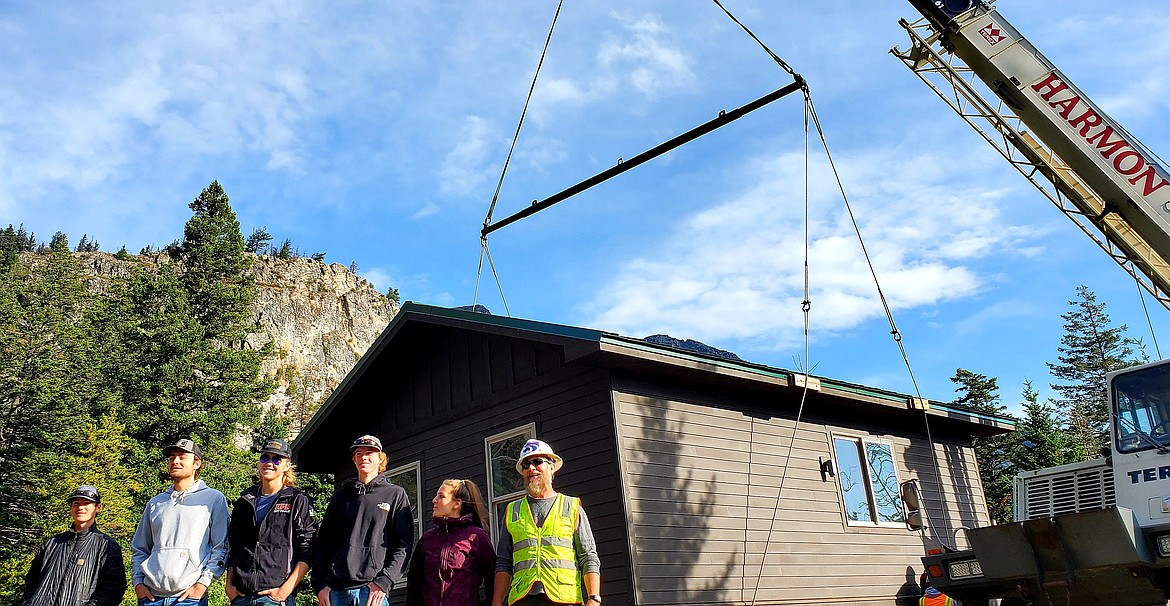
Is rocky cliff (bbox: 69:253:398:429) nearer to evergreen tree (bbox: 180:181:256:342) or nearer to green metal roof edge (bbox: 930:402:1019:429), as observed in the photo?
evergreen tree (bbox: 180:181:256:342)

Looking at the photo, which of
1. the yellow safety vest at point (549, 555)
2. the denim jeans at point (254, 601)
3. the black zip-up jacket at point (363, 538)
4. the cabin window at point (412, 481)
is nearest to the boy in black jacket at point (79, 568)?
the denim jeans at point (254, 601)

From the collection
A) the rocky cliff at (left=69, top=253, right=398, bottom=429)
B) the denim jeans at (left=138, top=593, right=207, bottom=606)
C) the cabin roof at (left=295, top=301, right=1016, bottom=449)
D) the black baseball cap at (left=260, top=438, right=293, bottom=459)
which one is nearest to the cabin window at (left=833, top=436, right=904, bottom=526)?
the cabin roof at (left=295, top=301, right=1016, bottom=449)

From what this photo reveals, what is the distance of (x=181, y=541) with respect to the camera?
5.48 metres

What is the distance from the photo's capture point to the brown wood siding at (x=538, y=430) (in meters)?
9.34

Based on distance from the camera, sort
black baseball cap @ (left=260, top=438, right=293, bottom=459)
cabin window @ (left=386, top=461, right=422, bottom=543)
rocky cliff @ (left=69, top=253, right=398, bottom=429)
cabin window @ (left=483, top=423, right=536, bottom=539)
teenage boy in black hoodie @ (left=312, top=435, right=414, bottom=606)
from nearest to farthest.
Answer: teenage boy in black hoodie @ (left=312, top=435, right=414, bottom=606) < black baseball cap @ (left=260, top=438, right=293, bottom=459) < cabin window @ (left=483, top=423, right=536, bottom=539) < cabin window @ (left=386, top=461, right=422, bottom=543) < rocky cliff @ (left=69, top=253, right=398, bottom=429)

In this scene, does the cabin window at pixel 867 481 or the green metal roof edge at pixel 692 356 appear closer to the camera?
the green metal roof edge at pixel 692 356

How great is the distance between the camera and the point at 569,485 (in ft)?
32.7

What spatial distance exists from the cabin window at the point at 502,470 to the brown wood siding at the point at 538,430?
10cm

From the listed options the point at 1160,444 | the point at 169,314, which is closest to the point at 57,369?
the point at 169,314

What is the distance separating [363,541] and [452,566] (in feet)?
1.95

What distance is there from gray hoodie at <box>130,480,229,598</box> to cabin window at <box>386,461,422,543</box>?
6.46 meters

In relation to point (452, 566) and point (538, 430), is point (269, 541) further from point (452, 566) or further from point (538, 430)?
point (538, 430)

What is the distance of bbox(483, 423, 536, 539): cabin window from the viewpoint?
10.7 meters

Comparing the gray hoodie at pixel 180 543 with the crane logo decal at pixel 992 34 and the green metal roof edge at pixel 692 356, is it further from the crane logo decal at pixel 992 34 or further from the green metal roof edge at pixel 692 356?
the crane logo decal at pixel 992 34
